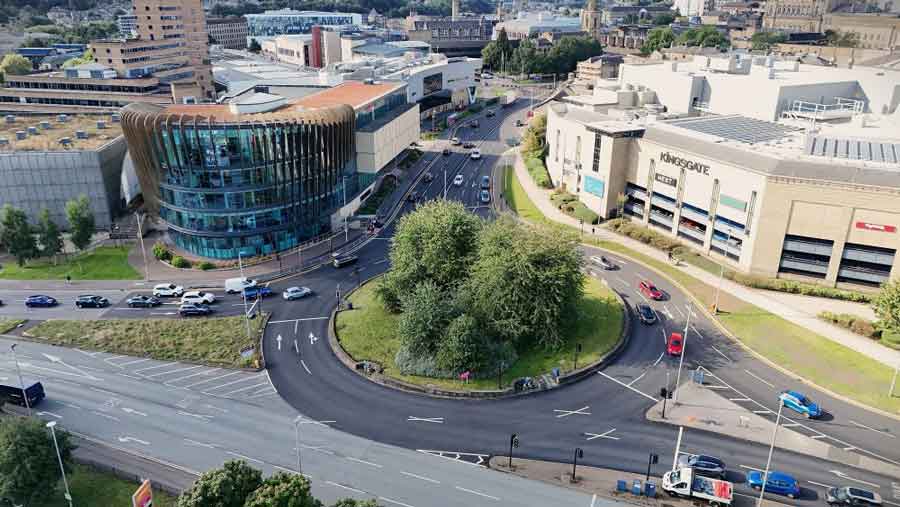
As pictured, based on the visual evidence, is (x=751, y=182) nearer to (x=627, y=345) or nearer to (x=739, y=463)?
(x=627, y=345)

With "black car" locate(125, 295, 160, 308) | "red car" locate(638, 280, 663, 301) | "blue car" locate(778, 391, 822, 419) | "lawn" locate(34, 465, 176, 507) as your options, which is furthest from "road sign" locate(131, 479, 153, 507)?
"red car" locate(638, 280, 663, 301)

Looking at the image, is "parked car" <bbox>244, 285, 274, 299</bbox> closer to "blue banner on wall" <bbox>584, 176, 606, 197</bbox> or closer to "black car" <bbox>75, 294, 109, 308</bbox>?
"black car" <bbox>75, 294, 109, 308</bbox>

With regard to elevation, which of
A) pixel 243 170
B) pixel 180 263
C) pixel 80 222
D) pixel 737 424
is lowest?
pixel 737 424

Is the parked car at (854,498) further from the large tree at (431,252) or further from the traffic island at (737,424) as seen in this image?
the large tree at (431,252)

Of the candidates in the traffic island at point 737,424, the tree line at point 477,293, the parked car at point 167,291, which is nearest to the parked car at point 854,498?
the traffic island at point 737,424

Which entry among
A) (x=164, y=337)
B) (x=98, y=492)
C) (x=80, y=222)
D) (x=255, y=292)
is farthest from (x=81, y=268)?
(x=98, y=492)

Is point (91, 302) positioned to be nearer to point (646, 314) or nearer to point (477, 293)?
point (477, 293)

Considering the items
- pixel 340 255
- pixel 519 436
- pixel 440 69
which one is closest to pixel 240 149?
pixel 340 255
